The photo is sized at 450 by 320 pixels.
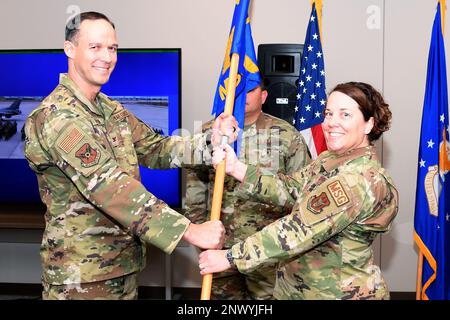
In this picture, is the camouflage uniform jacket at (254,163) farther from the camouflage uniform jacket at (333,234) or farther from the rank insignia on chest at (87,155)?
the rank insignia on chest at (87,155)

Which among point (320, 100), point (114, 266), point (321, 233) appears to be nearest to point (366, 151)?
point (321, 233)

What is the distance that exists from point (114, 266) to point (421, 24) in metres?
3.16

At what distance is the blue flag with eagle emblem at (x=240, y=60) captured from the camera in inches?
92.3

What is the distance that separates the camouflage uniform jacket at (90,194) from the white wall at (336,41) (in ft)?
6.72

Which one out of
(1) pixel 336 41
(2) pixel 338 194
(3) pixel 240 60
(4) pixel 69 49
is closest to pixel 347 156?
(2) pixel 338 194

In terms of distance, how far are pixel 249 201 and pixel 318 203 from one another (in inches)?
53.1

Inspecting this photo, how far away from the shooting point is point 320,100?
3.56m

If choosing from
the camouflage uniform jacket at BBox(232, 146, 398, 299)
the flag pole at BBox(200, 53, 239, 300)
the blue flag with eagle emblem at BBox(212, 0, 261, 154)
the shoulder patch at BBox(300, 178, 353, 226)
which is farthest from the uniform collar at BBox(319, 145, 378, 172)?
the blue flag with eagle emblem at BBox(212, 0, 261, 154)

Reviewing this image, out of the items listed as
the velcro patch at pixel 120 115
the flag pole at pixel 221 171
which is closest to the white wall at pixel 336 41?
the velcro patch at pixel 120 115

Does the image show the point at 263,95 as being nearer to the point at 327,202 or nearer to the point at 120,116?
the point at 120,116

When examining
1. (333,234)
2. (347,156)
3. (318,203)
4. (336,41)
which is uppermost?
(336,41)

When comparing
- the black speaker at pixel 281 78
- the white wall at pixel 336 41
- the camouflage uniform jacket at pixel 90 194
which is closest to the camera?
the camouflage uniform jacket at pixel 90 194

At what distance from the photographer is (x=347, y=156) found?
1.98 m

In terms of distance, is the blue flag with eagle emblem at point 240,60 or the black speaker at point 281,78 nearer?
the blue flag with eagle emblem at point 240,60
